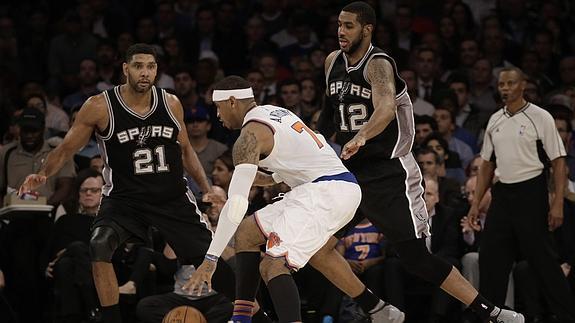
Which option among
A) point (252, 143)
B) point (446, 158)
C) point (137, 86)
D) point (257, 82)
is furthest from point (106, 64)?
point (252, 143)

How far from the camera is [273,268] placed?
6.08 m

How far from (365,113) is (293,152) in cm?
104

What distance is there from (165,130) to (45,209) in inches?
81.0

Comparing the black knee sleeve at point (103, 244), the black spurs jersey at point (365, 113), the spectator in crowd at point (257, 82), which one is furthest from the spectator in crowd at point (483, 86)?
the black knee sleeve at point (103, 244)

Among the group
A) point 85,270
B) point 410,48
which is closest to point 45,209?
point 85,270

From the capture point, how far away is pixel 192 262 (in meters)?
7.32

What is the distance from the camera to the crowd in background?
9.07 metres

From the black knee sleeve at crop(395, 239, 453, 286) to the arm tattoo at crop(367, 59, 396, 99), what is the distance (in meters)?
0.96

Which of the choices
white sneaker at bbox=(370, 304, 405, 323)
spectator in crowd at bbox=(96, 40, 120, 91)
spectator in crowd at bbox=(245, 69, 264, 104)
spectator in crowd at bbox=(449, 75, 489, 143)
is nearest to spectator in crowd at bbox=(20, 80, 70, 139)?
spectator in crowd at bbox=(96, 40, 120, 91)

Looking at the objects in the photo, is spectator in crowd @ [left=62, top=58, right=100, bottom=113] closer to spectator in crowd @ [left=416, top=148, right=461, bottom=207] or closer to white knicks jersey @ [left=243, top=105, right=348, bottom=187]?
spectator in crowd @ [left=416, top=148, right=461, bottom=207]

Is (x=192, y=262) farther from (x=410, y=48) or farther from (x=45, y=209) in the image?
(x=410, y=48)

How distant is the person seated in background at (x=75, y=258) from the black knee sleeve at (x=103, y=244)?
1.75 meters

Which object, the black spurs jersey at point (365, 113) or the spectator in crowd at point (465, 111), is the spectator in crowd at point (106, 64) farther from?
the black spurs jersey at point (365, 113)

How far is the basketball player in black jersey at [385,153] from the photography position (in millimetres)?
6902
